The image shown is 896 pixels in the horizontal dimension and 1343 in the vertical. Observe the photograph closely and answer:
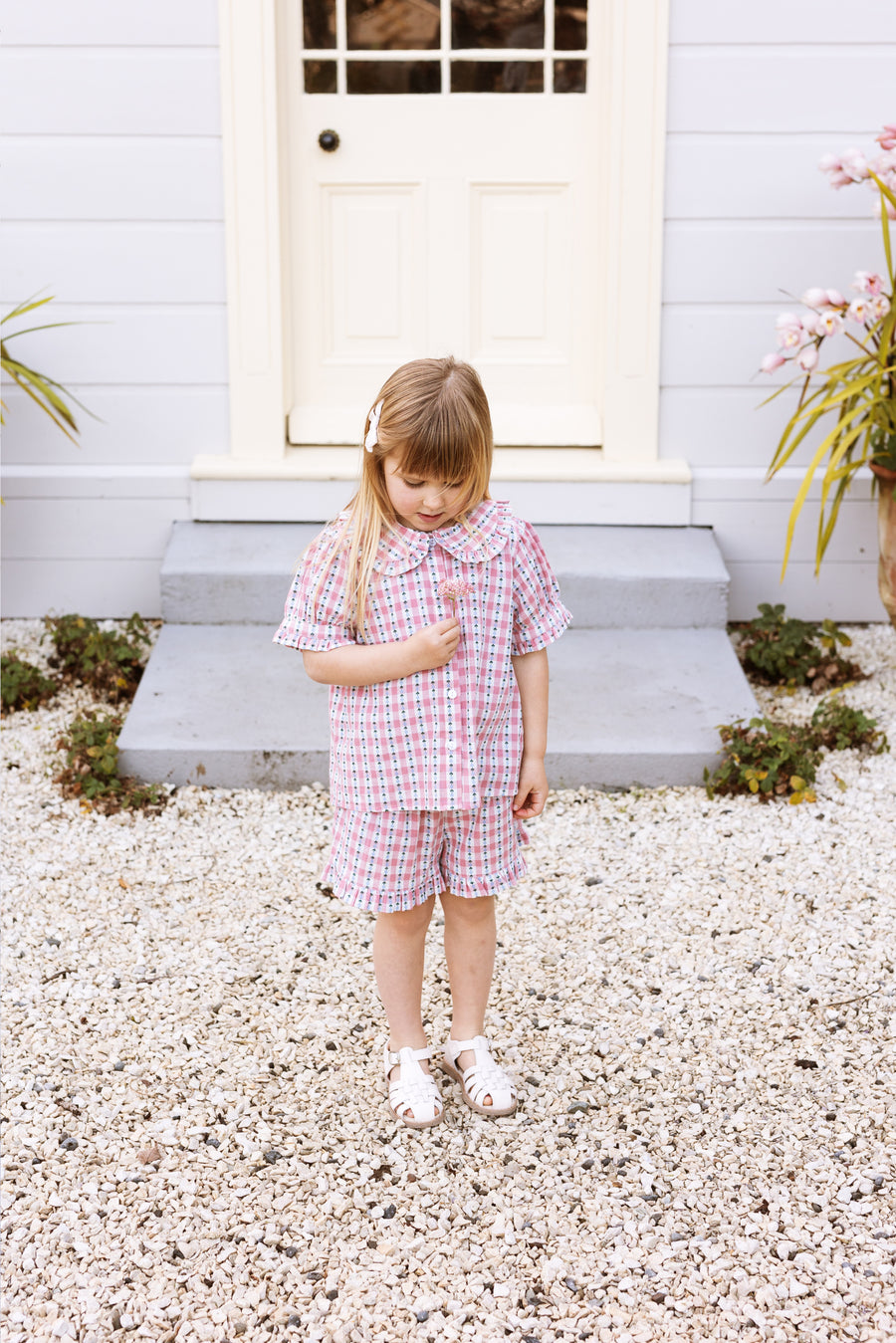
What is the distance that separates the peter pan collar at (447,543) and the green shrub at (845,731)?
5.80ft

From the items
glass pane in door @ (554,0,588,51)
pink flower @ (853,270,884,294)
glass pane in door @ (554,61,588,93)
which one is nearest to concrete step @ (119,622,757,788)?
pink flower @ (853,270,884,294)

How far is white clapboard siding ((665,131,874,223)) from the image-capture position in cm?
382

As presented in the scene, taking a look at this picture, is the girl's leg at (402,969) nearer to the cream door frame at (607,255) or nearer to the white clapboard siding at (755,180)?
the cream door frame at (607,255)

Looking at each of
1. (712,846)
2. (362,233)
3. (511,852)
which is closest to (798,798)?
(712,846)

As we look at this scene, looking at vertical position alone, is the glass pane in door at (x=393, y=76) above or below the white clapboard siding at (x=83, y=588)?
above

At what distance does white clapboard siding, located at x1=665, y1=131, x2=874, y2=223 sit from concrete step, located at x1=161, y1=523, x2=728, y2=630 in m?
0.99

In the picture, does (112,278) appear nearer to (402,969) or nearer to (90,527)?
(90,527)

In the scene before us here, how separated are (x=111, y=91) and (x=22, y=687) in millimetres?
1737

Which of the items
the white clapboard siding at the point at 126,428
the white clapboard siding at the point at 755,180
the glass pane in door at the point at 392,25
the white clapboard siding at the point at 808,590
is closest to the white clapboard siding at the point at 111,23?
the glass pane in door at the point at 392,25

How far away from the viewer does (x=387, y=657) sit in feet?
6.07

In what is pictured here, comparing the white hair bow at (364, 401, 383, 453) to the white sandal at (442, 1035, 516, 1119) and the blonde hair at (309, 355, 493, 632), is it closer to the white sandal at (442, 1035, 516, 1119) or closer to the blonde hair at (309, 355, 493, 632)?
the blonde hair at (309, 355, 493, 632)

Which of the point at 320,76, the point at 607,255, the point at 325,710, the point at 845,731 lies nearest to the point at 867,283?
the point at 607,255

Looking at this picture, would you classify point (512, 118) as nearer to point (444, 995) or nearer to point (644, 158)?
point (644, 158)

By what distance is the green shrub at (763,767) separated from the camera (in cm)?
312
